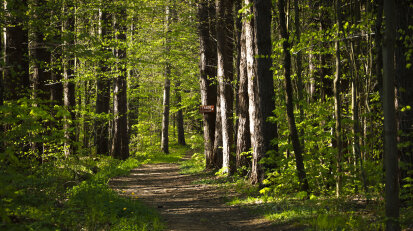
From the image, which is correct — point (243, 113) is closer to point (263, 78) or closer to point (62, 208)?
point (263, 78)

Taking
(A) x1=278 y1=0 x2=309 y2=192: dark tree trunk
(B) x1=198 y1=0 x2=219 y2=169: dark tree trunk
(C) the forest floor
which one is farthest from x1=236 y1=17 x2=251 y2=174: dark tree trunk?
(A) x1=278 y1=0 x2=309 y2=192: dark tree trunk

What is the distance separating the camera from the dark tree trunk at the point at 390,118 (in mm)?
4434

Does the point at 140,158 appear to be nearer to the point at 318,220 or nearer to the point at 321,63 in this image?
the point at 321,63

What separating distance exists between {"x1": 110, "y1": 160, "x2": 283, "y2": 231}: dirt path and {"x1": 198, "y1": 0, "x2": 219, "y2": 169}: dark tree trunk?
66.8 inches

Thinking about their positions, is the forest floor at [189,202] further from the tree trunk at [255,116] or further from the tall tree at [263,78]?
the tall tree at [263,78]

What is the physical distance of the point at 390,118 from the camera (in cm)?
447

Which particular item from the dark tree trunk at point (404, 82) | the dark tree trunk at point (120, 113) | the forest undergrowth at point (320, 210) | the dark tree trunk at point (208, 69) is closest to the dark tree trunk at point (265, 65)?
the forest undergrowth at point (320, 210)

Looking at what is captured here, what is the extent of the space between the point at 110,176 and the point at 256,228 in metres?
8.51

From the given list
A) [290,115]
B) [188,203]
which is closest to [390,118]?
[290,115]

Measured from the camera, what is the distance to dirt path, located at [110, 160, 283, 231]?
7246mm

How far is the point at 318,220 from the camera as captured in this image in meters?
6.02

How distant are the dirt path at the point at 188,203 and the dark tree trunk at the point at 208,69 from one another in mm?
1697

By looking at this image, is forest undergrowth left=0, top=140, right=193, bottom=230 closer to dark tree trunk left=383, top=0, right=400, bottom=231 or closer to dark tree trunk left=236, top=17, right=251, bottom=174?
dark tree trunk left=383, top=0, right=400, bottom=231

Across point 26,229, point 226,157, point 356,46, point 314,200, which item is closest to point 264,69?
point 356,46
